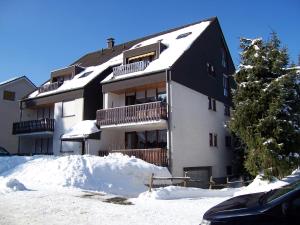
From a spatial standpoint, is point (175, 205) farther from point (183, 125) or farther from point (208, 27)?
point (208, 27)

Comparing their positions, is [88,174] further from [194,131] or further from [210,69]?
[210,69]

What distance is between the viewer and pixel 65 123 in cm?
2809

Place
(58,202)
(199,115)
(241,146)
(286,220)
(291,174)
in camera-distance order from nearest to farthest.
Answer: (286,220), (58,202), (291,174), (199,115), (241,146)

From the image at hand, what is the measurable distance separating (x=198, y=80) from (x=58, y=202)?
54.8ft

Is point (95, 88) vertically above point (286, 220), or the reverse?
point (95, 88)

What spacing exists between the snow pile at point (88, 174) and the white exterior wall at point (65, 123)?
6.81 metres

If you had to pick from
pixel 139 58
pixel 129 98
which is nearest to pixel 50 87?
pixel 129 98

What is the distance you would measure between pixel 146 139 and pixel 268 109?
31.6 ft

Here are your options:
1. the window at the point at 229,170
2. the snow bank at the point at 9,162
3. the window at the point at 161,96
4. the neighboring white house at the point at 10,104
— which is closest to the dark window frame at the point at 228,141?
the window at the point at 229,170

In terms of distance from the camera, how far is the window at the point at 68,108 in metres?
27.8

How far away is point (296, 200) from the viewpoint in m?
5.37

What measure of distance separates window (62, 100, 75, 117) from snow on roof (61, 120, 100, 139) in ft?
6.33

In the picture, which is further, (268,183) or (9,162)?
(9,162)

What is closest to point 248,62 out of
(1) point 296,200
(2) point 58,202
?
(2) point 58,202
